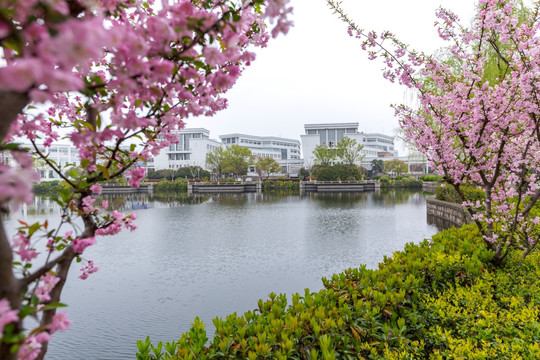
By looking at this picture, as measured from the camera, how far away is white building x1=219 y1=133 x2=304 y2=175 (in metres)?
96.6

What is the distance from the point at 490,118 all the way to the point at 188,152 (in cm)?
8599

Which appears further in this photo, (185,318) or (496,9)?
(185,318)

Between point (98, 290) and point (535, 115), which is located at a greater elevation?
point (535, 115)

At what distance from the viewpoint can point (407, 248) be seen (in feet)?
20.3

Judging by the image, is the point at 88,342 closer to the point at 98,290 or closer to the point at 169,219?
the point at 98,290

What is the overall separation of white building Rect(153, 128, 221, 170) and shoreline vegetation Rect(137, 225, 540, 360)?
8271 cm

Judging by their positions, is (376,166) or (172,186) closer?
(172,186)

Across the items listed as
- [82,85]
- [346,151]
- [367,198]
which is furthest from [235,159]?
[82,85]

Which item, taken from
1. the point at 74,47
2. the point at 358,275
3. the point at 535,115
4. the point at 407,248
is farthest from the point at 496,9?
the point at 74,47

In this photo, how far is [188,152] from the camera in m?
87.2

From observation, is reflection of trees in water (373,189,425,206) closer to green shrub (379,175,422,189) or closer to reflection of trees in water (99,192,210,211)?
green shrub (379,175,422,189)

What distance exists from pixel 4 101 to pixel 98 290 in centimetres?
991

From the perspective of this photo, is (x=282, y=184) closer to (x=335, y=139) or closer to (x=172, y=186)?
(x=172, y=186)

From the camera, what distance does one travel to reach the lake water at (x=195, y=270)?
718 centimetres
